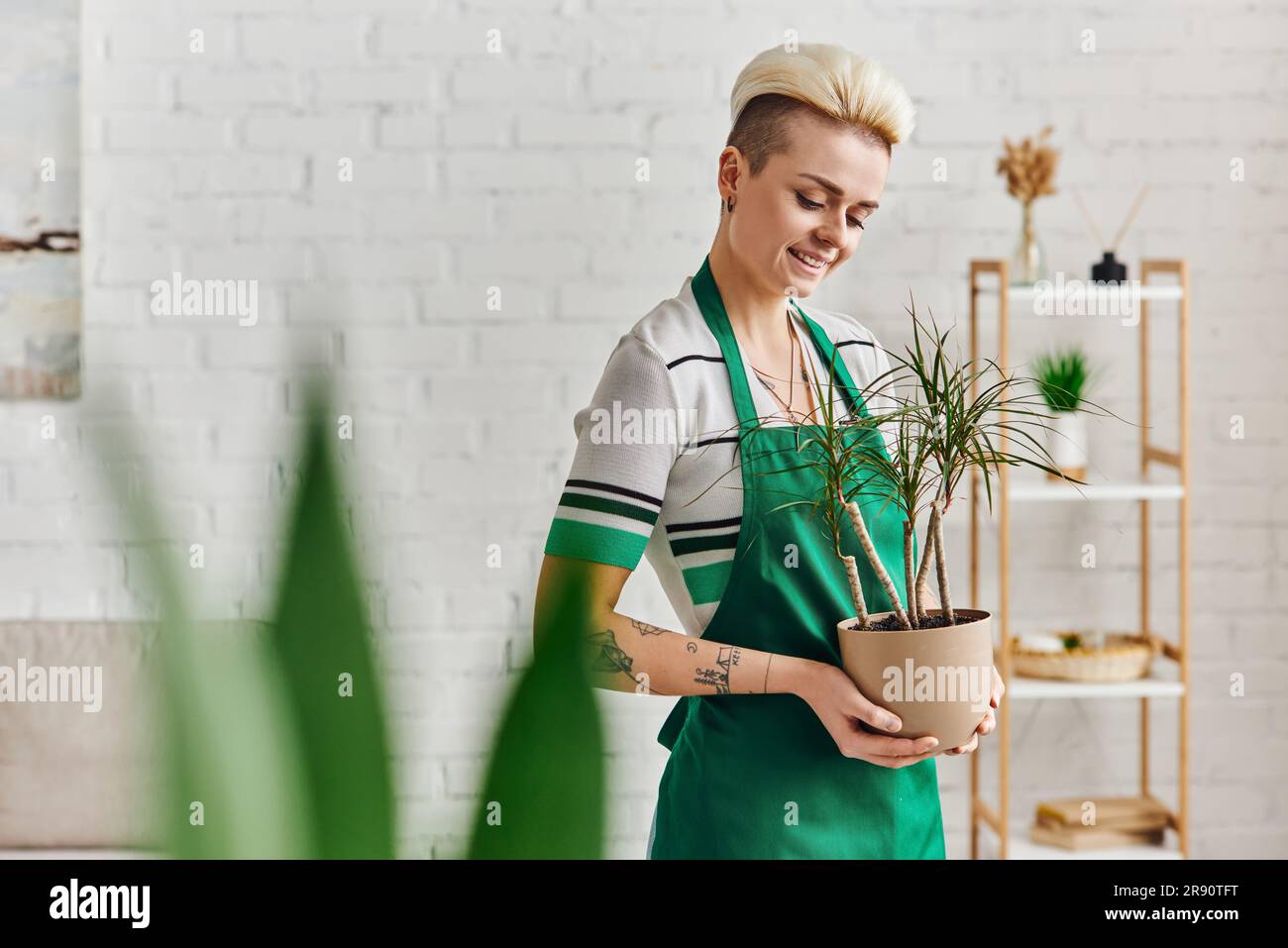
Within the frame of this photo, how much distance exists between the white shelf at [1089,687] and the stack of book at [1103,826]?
247 mm

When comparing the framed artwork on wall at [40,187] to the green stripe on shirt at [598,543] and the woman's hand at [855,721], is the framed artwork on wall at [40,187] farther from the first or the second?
the woman's hand at [855,721]

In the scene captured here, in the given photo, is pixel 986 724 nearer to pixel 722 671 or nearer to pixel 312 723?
pixel 722 671

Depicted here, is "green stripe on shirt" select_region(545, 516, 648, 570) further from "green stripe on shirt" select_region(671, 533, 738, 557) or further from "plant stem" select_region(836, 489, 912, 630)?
"plant stem" select_region(836, 489, 912, 630)

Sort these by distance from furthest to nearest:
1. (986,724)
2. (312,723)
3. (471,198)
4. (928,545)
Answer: (471,198) < (986,724) < (928,545) < (312,723)

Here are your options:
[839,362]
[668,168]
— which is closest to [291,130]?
[668,168]

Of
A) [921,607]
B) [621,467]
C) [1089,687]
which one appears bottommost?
[1089,687]

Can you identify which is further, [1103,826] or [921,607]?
[1103,826]

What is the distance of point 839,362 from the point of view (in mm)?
1103

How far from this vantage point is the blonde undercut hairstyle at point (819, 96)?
3.20 feet

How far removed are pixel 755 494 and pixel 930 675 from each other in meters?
0.26

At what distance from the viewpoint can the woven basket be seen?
1943mm

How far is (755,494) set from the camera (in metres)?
0.99

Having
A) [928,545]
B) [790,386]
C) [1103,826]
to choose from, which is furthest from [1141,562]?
[928,545]

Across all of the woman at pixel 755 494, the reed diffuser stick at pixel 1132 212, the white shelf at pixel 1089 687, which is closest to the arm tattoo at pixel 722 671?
the woman at pixel 755 494
